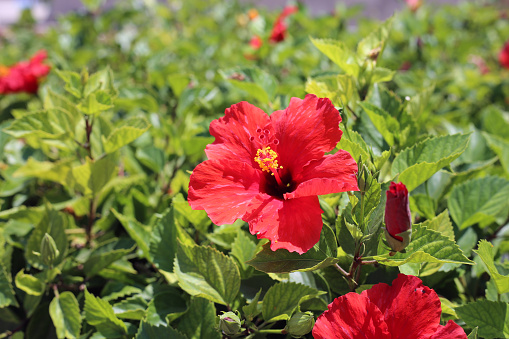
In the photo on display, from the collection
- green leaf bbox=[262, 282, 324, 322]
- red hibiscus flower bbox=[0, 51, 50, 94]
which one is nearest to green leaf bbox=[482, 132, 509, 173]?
green leaf bbox=[262, 282, 324, 322]

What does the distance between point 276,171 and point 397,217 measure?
255mm

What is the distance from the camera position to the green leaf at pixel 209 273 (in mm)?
775

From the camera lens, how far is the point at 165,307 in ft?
2.87

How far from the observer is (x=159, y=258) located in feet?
3.01

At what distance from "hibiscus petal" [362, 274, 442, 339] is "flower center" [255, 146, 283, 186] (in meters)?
0.27

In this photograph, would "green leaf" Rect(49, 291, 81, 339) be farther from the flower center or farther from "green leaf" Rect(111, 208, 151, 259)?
the flower center

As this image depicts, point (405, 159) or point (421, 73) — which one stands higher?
point (405, 159)

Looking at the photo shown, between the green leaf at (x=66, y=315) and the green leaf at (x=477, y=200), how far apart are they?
880 millimetres

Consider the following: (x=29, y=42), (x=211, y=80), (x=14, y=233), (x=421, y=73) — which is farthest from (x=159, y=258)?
(x=29, y=42)

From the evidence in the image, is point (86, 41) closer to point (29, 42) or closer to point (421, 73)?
point (29, 42)

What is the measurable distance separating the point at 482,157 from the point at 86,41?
2328 mm

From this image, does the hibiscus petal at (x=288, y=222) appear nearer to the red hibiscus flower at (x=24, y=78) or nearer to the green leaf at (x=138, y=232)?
the green leaf at (x=138, y=232)

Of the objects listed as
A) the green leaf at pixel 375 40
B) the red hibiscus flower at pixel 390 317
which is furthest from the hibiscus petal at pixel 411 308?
the green leaf at pixel 375 40

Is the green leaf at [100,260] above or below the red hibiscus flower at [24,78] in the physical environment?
below
